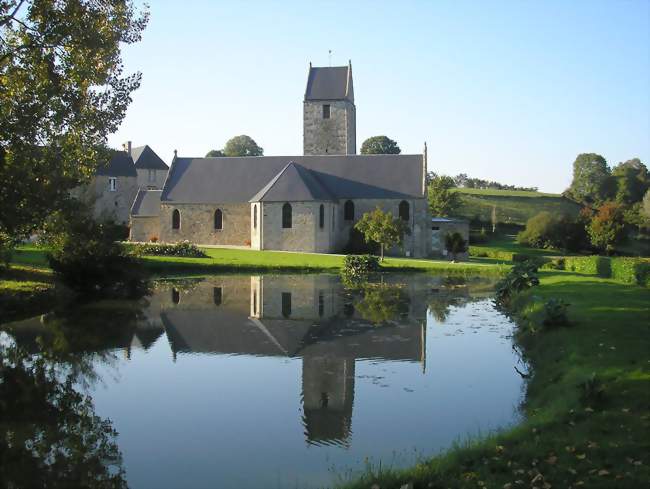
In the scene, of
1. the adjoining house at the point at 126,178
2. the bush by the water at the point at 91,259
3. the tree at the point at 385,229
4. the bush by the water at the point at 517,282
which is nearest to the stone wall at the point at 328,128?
the tree at the point at 385,229

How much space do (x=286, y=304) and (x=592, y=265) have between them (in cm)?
1852

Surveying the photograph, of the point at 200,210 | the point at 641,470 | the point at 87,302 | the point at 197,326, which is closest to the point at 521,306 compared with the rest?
the point at 197,326

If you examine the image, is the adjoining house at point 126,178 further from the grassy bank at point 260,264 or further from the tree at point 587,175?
the tree at point 587,175

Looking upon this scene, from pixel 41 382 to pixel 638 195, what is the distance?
85.4 m

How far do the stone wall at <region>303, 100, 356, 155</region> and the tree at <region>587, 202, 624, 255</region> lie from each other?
21654 millimetres

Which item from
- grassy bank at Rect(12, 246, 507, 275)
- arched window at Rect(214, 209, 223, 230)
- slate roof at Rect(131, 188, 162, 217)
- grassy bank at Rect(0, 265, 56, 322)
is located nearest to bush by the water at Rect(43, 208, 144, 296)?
grassy bank at Rect(0, 265, 56, 322)

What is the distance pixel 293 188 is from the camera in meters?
44.2

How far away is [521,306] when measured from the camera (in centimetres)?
2011

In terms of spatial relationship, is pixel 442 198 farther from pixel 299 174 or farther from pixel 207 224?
pixel 207 224

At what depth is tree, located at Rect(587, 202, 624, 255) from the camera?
5269 cm

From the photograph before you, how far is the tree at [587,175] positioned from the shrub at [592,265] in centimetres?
6056

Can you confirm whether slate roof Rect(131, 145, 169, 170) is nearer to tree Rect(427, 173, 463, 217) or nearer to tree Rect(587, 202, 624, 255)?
tree Rect(427, 173, 463, 217)

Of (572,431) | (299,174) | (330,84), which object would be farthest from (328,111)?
(572,431)

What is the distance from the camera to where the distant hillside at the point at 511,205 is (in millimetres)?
78506
